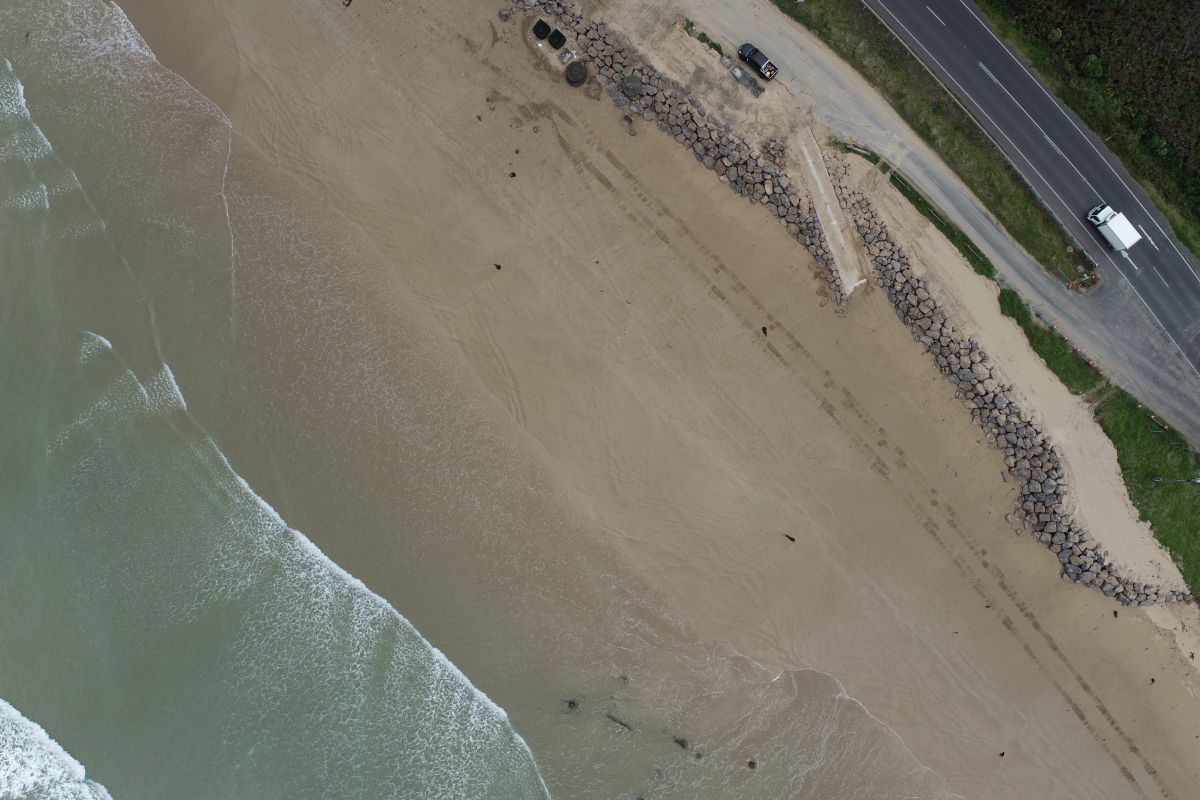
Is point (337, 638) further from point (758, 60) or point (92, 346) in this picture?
point (758, 60)

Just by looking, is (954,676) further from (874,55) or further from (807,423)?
(874,55)

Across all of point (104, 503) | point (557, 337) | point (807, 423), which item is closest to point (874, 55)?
point (807, 423)

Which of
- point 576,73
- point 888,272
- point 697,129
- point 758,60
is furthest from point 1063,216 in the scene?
point 576,73

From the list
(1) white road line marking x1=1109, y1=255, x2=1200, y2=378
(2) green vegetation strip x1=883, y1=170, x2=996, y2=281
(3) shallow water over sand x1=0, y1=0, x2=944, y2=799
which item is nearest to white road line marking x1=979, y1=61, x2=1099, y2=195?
(1) white road line marking x1=1109, y1=255, x2=1200, y2=378

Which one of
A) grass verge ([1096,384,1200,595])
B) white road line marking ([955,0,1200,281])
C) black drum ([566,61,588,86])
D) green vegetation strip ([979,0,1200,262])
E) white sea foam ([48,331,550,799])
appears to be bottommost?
white sea foam ([48,331,550,799])

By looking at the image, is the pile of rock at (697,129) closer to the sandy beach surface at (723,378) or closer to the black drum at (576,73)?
the black drum at (576,73)

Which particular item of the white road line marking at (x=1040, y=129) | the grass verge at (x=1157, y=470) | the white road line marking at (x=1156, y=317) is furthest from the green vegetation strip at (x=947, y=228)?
the grass verge at (x=1157, y=470)

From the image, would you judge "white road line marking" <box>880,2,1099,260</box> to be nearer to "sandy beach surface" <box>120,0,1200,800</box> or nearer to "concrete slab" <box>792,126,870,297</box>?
"sandy beach surface" <box>120,0,1200,800</box>
